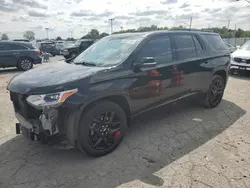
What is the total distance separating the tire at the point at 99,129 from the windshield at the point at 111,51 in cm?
69

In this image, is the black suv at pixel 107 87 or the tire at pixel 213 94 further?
the tire at pixel 213 94

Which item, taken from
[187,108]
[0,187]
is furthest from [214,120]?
[0,187]

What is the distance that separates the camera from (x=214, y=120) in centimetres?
438

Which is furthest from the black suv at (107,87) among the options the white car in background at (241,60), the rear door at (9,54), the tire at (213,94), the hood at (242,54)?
the rear door at (9,54)

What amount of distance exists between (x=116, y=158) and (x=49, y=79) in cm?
141

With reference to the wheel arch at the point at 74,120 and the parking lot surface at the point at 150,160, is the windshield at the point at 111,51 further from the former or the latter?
the parking lot surface at the point at 150,160

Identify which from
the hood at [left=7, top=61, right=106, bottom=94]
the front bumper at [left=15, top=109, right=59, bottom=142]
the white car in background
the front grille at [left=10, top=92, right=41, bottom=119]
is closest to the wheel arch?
the front bumper at [left=15, top=109, right=59, bottom=142]

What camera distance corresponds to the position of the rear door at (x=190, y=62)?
399 centimetres

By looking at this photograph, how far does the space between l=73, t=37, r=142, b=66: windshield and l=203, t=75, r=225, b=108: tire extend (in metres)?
2.26

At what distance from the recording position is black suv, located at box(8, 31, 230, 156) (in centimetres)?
262

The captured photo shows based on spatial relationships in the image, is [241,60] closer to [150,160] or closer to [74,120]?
[150,160]

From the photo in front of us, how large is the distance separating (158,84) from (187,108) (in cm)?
181

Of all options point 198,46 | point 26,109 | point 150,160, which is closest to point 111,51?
point 26,109

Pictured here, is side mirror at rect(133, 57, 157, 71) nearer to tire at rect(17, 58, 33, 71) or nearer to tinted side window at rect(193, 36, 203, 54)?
tinted side window at rect(193, 36, 203, 54)
